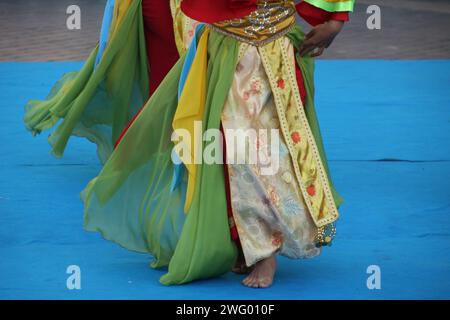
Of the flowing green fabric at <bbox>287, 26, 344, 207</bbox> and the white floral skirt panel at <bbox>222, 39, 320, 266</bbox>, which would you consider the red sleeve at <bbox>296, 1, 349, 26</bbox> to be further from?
the white floral skirt panel at <bbox>222, 39, 320, 266</bbox>

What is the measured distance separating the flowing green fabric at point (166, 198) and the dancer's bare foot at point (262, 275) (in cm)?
10

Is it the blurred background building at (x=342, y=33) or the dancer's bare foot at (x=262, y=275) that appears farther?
the blurred background building at (x=342, y=33)

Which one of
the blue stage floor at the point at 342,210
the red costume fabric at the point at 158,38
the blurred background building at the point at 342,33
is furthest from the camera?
the blurred background building at the point at 342,33

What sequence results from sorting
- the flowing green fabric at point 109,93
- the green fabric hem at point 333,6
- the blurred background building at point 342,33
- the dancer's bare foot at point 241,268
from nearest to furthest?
the green fabric hem at point 333,6 < the dancer's bare foot at point 241,268 < the flowing green fabric at point 109,93 < the blurred background building at point 342,33

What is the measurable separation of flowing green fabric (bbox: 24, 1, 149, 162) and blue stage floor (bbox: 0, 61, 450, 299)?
272 millimetres

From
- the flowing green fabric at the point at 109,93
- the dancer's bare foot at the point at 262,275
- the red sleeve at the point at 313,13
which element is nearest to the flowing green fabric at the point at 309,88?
the red sleeve at the point at 313,13

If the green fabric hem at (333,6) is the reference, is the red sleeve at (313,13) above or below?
below

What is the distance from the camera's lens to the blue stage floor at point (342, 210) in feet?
15.3

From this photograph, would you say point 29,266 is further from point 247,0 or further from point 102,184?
point 247,0

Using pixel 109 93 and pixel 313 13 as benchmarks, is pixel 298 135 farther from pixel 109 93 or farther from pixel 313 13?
pixel 109 93

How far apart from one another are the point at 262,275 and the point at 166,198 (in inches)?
19.5

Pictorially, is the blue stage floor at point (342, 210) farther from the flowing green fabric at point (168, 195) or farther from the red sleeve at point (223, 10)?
the red sleeve at point (223, 10)

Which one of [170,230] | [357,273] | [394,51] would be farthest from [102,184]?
[394,51]

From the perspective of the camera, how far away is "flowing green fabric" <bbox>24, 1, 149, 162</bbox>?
5.89 m
